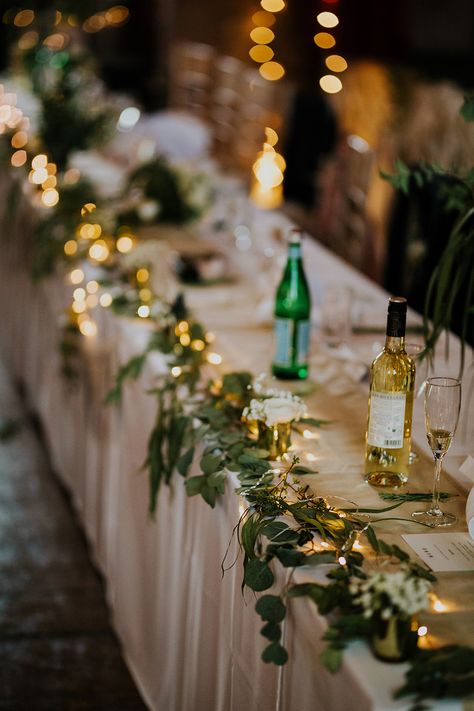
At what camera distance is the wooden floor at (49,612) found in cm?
240

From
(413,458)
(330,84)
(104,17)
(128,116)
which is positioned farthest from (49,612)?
(330,84)

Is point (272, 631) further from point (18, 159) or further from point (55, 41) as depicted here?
point (55, 41)

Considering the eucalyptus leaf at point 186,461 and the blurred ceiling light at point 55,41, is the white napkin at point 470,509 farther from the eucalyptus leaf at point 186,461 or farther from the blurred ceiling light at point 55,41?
the blurred ceiling light at point 55,41

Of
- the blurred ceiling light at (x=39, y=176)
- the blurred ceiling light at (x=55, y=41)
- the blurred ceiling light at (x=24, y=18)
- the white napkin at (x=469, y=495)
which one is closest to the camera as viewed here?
the white napkin at (x=469, y=495)

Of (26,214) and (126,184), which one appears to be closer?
(126,184)

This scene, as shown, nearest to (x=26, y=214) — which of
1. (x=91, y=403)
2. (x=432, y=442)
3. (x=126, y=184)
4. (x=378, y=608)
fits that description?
(x=126, y=184)

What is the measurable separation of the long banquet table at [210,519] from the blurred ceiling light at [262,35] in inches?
158

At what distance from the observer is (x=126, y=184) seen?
3.38 meters

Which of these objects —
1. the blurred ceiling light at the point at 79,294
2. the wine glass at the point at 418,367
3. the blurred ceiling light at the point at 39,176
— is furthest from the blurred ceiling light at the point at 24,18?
the wine glass at the point at 418,367

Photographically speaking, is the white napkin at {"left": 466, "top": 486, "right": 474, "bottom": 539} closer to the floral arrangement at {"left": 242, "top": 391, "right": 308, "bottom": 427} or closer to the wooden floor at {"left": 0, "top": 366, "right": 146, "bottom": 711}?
the floral arrangement at {"left": 242, "top": 391, "right": 308, "bottom": 427}

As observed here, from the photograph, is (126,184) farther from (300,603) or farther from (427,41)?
(427,41)

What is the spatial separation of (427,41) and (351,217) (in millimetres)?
1960

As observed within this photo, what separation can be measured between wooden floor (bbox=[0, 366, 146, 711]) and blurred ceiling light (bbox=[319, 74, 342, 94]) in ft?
13.8

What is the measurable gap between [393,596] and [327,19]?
630 centimetres
